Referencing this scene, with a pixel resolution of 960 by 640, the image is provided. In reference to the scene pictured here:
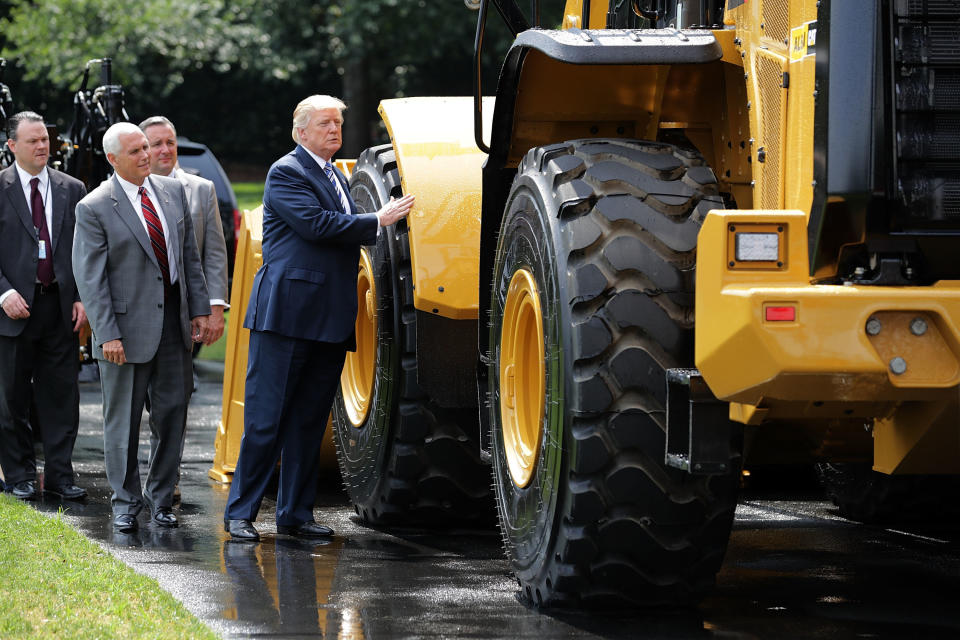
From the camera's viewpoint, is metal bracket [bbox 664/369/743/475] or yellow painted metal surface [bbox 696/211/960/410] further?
metal bracket [bbox 664/369/743/475]

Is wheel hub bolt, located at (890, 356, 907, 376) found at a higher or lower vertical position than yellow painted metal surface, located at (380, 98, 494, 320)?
lower

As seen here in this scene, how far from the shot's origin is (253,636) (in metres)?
5.44

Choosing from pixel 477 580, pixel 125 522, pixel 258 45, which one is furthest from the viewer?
pixel 258 45

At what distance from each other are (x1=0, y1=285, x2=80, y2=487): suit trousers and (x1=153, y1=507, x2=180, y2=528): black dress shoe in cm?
106

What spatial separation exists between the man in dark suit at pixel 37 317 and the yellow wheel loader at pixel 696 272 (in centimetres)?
281

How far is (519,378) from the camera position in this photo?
6.15m

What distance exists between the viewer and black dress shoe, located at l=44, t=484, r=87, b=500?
8.68 metres

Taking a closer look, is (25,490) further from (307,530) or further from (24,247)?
(307,530)

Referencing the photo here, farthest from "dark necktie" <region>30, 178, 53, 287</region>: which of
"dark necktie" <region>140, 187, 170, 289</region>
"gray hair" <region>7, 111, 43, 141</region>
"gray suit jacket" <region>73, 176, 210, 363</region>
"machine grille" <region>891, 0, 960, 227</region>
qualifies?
"machine grille" <region>891, 0, 960, 227</region>

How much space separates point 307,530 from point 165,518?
2.59ft

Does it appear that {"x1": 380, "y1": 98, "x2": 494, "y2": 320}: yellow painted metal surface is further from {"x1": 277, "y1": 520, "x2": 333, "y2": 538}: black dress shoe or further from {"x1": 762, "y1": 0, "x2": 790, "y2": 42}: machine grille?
{"x1": 762, "y1": 0, "x2": 790, "y2": 42}: machine grille

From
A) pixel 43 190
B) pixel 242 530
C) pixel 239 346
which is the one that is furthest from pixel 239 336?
pixel 242 530

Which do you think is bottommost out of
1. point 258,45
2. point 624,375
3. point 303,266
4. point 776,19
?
point 624,375

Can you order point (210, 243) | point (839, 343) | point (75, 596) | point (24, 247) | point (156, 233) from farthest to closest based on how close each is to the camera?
point (24, 247) → point (210, 243) → point (156, 233) → point (75, 596) → point (839, 343)
